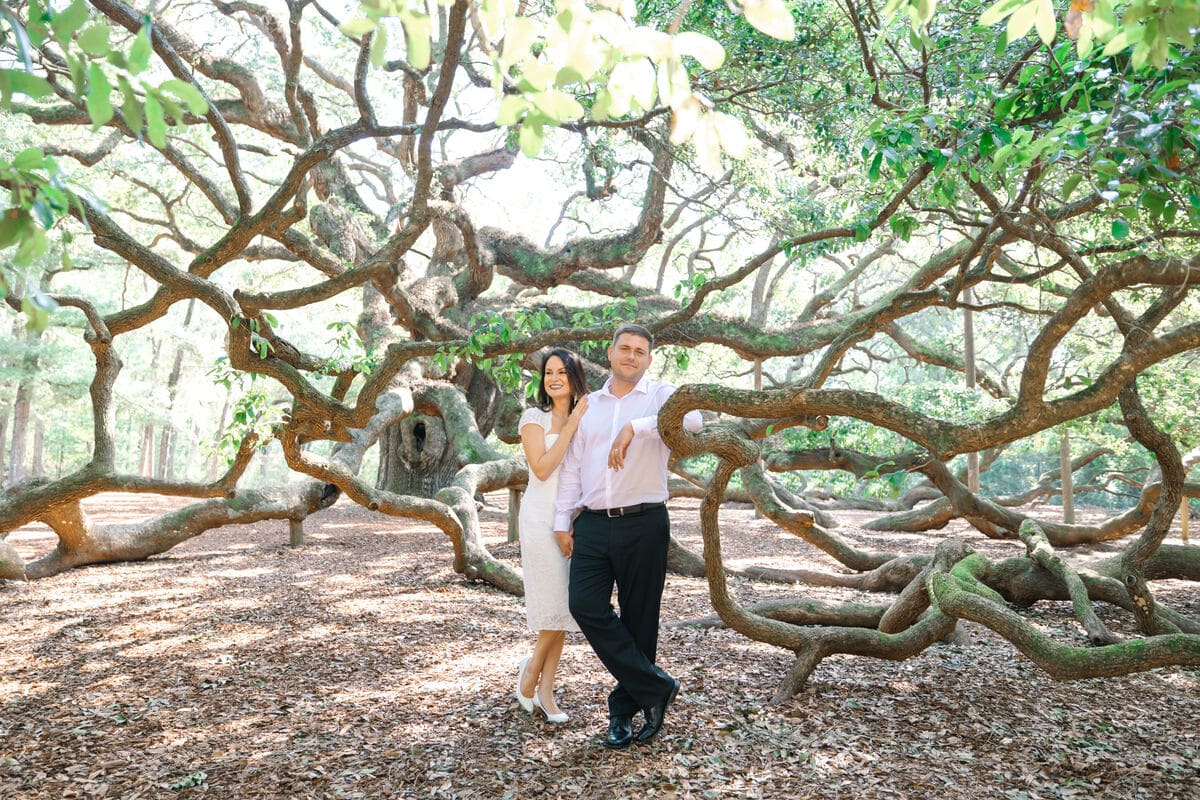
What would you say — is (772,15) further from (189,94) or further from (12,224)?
(12,224)

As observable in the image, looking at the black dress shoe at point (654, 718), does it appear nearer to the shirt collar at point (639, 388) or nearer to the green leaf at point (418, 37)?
the shirt collar at point (639, 388)

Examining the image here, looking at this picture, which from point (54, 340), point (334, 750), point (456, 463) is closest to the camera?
point (334, 750)

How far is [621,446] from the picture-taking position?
313 cm

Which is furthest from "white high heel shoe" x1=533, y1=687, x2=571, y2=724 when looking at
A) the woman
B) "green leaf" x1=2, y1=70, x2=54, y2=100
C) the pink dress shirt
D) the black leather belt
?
"green leaf" x1=2, y1=70, x2=54, y2=100

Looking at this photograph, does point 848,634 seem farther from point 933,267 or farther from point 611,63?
point 933,267

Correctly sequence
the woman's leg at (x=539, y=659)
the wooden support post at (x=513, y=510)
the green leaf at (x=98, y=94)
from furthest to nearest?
the wooden support post at (x=513, y=510)
the woman's leg at (x=539, y=659)
the green leaf at (x=98, y=94)

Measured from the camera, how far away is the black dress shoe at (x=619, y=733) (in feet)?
10.4

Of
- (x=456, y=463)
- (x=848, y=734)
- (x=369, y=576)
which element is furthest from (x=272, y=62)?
(x=848, y=734)

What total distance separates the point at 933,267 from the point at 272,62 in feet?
30.2

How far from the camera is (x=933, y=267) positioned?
9109mm

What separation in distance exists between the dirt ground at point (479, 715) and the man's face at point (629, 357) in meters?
1.46

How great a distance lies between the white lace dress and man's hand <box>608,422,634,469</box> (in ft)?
1.52

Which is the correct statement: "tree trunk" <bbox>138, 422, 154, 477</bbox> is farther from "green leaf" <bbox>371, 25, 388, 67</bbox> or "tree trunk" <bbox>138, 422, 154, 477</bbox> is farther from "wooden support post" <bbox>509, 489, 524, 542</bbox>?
"green leaf" <bbox>371, 25, 388, 67</bbox>

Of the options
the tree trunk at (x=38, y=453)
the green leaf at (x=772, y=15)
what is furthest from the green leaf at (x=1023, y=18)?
the tree trunk at (x=38, y=453)
